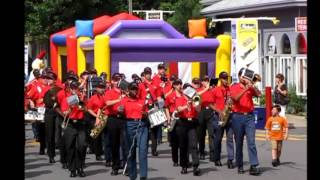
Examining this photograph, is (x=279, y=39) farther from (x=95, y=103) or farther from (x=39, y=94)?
(x=95, y=103)

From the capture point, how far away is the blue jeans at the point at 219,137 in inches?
520

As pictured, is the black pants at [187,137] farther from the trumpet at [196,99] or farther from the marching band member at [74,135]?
the marching band member at [74,135]

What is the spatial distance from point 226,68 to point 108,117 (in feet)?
34.3

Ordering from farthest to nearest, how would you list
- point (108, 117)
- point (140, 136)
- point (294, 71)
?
point (294, 71)
point (108, 117)
point (140, 136)

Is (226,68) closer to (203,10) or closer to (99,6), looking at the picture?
(203,10)

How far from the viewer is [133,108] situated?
36.2 feet

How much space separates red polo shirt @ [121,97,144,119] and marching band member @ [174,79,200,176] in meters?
1.18

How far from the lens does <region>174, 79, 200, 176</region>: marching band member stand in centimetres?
1222

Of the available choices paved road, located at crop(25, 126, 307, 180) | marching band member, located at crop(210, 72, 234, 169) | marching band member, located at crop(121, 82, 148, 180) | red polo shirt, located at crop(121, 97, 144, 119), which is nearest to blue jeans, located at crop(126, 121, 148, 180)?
marching band member, located at crop(121, 82, 148, 180)

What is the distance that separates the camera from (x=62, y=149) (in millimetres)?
12977

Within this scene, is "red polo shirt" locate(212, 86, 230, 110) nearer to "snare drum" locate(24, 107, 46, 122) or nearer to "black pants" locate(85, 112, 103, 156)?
"black pants" locate(85, 112, 103, 156)

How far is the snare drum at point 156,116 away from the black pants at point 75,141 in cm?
150

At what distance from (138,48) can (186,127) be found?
9.58 metres

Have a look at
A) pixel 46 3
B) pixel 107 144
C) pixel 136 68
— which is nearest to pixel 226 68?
pixel 136 68
